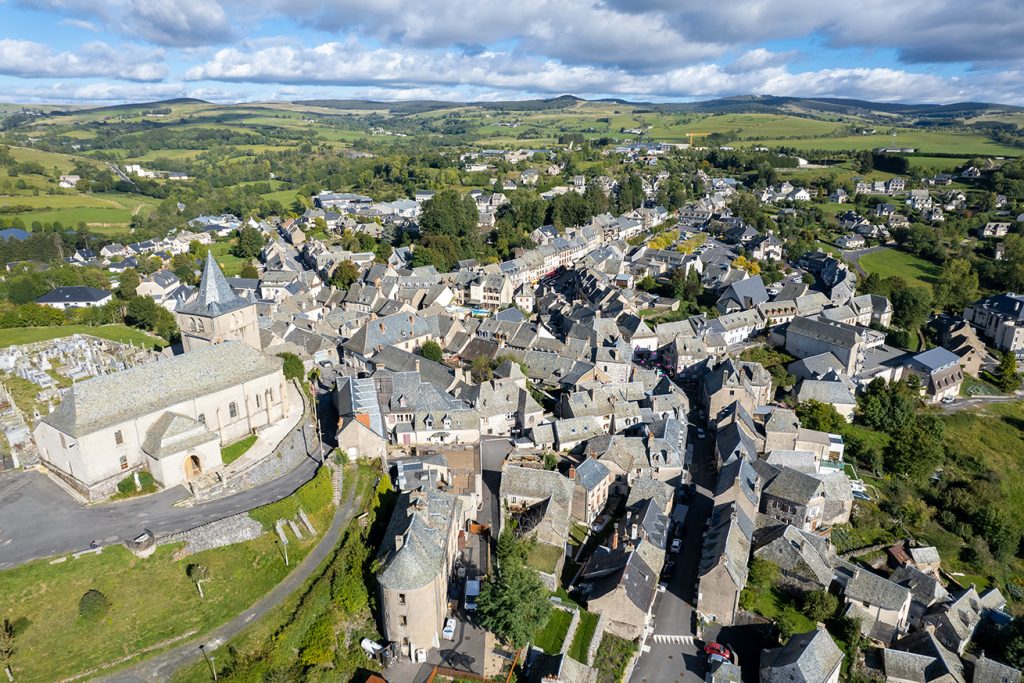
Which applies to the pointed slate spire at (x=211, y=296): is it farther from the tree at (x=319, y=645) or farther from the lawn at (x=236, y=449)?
the tree at (x=319, y=645)

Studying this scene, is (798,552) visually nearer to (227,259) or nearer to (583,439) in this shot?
(583,439)

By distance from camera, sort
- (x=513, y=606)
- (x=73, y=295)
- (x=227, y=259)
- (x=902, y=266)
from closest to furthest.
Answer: (x=513, y=606) < (x=73, y=295) < (x=902, y=266) < (x=227, y=259)

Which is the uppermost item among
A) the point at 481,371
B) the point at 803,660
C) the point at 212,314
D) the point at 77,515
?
the point at 212,314

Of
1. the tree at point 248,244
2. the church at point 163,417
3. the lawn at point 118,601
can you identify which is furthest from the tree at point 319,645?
the tree at point 248,244

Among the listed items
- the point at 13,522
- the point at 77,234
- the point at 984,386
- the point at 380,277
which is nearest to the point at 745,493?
the point at 13,522

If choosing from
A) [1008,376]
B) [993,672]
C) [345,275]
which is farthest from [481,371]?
[1008,376]

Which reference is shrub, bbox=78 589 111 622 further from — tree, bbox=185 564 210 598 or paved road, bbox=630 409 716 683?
paved road, bbox=630 409 716 683
